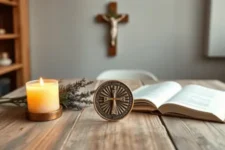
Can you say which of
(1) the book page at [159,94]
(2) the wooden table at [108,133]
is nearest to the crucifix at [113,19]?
(1) the book page at [159,94]

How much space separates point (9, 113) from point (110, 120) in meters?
0.34

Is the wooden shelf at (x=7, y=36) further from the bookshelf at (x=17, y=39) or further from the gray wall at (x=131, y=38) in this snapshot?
the gray wall at (x=131, y=38)

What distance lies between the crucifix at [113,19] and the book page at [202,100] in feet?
4.31

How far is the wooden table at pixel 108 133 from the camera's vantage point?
705mm

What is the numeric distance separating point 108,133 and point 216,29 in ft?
6.00

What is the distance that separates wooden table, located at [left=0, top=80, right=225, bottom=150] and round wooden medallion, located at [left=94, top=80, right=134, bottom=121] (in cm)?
3

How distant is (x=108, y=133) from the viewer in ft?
2.58

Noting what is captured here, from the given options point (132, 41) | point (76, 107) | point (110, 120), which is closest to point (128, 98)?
point (110, 120)

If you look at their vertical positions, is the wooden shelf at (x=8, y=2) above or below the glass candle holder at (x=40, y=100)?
above

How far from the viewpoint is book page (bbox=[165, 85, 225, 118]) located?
93 cm

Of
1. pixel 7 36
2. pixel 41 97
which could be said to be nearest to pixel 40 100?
pixel 41 97

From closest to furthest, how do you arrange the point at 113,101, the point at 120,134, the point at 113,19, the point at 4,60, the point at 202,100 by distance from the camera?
the point at 120,134
the point at 113,101
the point at 202,100
the point at 4,60
the point at 113,19

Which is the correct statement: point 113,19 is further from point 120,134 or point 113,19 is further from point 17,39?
point 120,134

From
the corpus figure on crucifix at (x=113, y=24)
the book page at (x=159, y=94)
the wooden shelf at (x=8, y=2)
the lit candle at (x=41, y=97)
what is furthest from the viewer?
the corpus figure on crucifix at (x=113, y=24)
